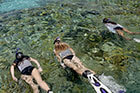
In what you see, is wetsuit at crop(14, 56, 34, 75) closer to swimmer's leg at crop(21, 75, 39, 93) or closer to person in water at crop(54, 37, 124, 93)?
swimmer's leg at crop(21, 75, 39, 93)

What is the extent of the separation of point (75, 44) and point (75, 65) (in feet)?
10.5

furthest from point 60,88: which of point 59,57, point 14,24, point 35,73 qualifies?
point 14,24

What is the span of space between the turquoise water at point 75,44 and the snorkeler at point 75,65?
40 centimetres

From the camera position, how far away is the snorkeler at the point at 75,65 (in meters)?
6.52

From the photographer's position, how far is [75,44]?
36.4ft

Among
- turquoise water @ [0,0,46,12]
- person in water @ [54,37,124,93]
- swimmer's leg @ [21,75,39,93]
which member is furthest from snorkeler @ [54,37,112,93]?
turquoise water @ [0,0,46,12]

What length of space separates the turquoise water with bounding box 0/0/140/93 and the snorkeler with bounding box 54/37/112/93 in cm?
40

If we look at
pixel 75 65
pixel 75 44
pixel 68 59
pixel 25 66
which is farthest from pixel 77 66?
pixel 75 44

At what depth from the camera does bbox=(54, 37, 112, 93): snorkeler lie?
6.52m

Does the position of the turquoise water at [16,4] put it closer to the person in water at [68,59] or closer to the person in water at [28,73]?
the person in water at [68,59]

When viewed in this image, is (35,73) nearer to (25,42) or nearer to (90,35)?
(25,42)

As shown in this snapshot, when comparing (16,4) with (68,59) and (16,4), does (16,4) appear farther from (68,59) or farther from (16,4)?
(68,59)

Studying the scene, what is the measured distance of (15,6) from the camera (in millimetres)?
23516

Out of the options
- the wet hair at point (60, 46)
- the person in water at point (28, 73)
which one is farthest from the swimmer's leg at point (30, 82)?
the wet hair at point (60, 46)
